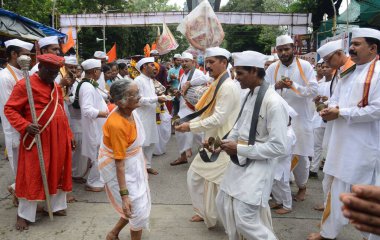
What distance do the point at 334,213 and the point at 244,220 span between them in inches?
47.3

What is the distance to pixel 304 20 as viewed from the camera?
55.9 feet

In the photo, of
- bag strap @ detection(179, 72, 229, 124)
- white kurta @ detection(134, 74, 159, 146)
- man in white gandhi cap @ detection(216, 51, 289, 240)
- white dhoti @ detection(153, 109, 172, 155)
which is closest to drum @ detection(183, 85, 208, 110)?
bag strap @ detection(179, 72, 229, 124)

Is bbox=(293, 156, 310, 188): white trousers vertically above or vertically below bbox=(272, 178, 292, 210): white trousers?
above

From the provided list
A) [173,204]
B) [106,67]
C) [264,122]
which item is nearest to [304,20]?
[106,67]

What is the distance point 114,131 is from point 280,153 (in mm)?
1429

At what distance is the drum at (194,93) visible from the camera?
4918 millimetres

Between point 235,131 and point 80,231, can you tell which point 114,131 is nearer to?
point 235,131

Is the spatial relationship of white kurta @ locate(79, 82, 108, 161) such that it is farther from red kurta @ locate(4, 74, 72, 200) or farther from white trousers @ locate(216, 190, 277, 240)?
white trousers @ locate(216, 190, 277, 240)

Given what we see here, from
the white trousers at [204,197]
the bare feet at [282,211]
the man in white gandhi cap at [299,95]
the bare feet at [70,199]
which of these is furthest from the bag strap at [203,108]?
the bare feet at [70,199]

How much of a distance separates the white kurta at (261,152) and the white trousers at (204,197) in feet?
3.35

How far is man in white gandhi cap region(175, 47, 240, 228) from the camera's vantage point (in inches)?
152

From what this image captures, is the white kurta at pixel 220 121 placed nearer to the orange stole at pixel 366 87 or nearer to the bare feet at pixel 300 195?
the orange stole at pixel 366 87

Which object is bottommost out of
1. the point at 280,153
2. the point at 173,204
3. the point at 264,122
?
the point at 173,204

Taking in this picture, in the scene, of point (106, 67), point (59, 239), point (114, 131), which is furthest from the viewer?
point (106, 67)
